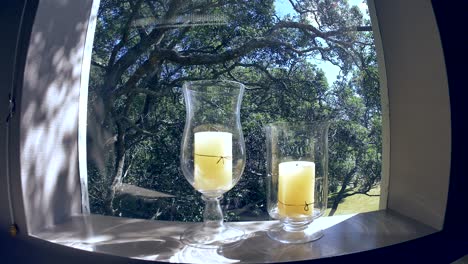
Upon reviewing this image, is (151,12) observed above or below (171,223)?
above

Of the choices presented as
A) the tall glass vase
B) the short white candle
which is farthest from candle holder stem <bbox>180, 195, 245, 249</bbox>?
the short white candle

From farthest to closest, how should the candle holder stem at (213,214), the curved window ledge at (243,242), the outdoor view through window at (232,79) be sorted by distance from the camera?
the outdoor view through window at (232,79) < the candle holder stem at (213,214) < the curved window ledge at (243,242)

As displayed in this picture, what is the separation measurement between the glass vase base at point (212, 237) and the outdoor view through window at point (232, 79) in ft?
0.47

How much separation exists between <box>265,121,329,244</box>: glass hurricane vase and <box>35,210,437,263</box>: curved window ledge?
5 cm

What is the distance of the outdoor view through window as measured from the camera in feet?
3.62

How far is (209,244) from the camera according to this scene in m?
0.94

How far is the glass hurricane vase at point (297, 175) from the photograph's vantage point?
0.92 meters

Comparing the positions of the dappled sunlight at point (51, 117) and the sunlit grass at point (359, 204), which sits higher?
the dappled sunlight at point (51, 117)

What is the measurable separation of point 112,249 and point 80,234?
0.13 meters

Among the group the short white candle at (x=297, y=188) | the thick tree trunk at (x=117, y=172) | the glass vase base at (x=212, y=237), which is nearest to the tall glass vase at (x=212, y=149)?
the glass vase base at (x=212, y=237)

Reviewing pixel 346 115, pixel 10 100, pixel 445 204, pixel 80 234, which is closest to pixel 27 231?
pixel 80 234

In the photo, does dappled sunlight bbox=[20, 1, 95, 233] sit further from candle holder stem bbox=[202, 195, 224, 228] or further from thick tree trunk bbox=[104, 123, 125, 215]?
candle holder stem bbox=[202, 195, 224, 228]

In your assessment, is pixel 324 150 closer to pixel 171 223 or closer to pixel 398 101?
pixel 398 101

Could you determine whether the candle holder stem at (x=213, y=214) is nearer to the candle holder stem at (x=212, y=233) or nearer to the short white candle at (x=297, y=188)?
the candle holder stem at (x=212, y=233)
